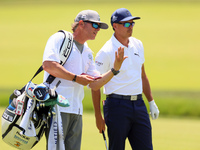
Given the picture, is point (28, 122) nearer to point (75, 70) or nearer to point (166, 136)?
point (75, 70)

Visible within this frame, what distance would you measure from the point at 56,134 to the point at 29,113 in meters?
0.32

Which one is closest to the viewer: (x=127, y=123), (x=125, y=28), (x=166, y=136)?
(x=127, y=123)

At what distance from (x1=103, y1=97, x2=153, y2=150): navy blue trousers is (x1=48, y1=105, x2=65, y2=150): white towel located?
106cm

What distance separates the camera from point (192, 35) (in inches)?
1206

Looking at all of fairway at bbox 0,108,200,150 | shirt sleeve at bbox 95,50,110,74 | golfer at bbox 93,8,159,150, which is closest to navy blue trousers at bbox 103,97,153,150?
golfer at bbox 93,8,159,150

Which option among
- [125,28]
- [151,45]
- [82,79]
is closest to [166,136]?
[125,28]

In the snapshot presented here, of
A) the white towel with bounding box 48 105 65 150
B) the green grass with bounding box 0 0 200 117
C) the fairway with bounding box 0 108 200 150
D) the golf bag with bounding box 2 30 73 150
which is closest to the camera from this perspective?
the golf bag with bounding box 2 30 73 150

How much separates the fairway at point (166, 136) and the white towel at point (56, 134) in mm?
3712

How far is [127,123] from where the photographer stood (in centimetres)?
575

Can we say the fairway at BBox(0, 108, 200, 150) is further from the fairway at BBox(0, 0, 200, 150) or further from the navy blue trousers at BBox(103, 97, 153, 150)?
the navy blue trousers at BBox(103, 97, 153, 150)

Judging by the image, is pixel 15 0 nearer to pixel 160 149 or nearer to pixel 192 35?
pixel 192 35

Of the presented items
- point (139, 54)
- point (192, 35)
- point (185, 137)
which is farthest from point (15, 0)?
point (139, 54)

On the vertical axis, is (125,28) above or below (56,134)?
above

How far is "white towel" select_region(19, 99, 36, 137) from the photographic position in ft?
15.2
